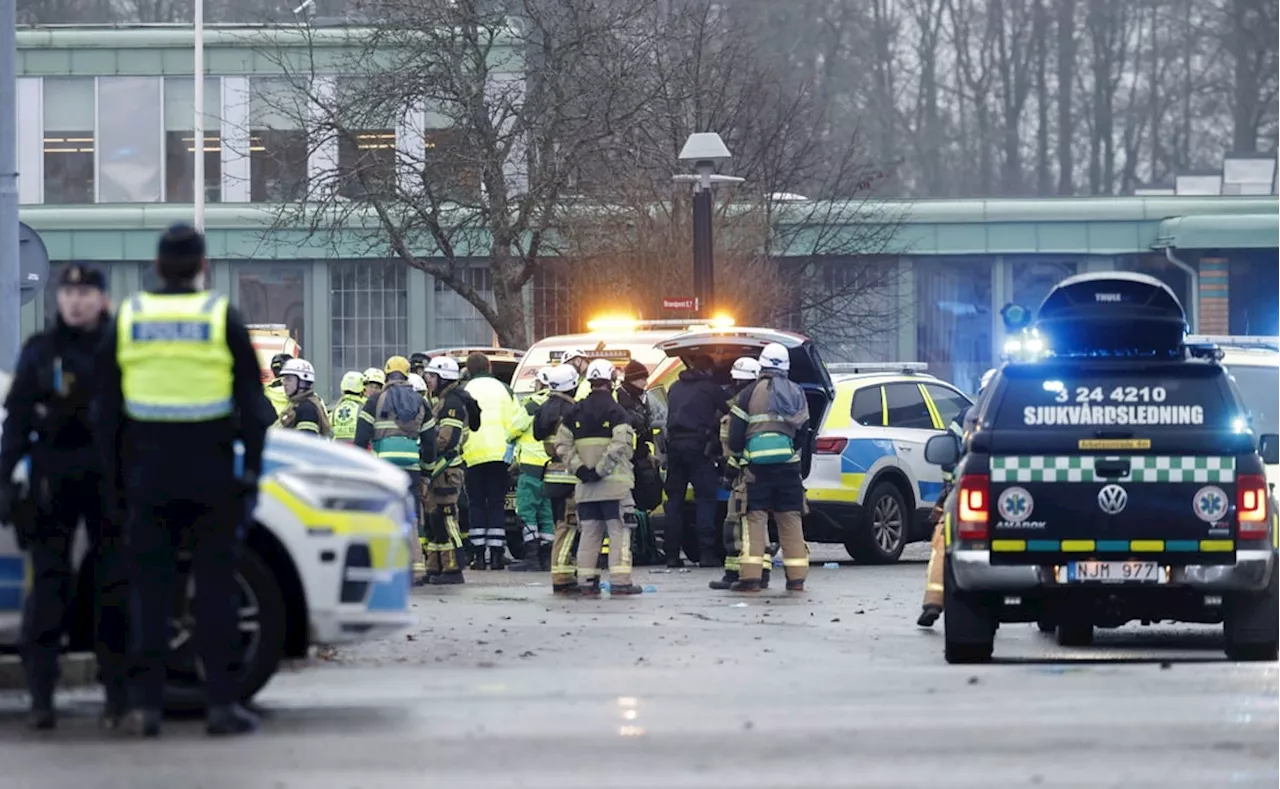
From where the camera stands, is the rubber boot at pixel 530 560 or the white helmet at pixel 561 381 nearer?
the white helmet at pixel 561 381

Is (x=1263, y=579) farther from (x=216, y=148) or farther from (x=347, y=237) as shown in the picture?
(x=216, y=148)

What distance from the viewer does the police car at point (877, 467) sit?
2208 cm

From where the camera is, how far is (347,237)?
4394cm

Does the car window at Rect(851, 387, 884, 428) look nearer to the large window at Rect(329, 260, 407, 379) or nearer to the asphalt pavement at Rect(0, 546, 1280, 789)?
the asphalt pavement at Rect(0, 546, 1280, 789)

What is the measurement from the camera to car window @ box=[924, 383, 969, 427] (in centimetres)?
2314

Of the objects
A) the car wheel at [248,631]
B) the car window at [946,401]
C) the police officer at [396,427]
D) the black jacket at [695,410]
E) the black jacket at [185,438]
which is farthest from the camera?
the car window at [946,401]

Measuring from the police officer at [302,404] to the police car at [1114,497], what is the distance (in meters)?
7.91

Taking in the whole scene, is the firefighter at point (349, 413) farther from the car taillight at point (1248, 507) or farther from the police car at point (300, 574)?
the police car at point (300, 574)

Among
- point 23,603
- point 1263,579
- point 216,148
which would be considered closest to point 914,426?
point 1263,579

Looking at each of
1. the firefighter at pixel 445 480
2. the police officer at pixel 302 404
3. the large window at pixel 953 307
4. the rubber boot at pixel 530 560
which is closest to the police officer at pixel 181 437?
the police officer at pixel 302 404

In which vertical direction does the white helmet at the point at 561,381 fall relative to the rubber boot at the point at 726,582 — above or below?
above

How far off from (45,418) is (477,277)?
35.3 metres

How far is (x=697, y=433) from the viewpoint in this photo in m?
21.0

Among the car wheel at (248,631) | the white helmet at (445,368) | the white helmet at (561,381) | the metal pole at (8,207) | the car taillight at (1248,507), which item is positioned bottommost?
the car wheel at (248,631)
